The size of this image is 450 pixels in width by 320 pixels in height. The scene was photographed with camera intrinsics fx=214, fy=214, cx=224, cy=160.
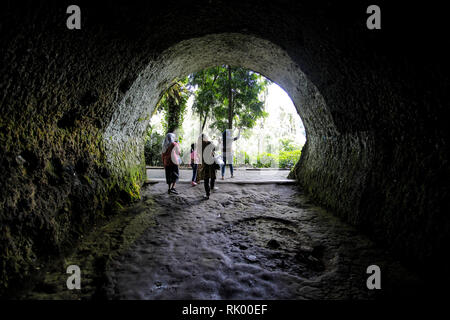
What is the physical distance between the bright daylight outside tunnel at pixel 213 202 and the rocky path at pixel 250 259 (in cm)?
2

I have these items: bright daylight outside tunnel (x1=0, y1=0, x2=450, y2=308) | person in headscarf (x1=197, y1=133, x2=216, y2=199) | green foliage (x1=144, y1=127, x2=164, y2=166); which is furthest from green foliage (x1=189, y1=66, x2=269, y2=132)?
bright daylight outside tunnel (x1=0, y1=0, x2=450, y2=308)

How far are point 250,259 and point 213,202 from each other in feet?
8.46

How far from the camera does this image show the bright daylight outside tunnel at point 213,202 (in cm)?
233

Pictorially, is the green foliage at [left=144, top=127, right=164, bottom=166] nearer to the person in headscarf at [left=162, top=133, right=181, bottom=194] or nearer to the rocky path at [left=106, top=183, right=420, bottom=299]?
the person in headscarf at [left=162, top=133, right=181, bottom=194]

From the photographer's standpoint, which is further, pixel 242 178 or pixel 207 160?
pixel 242 178

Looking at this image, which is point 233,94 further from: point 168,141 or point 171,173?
point 171,173

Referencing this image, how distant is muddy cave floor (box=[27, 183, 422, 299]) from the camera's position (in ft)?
7.85

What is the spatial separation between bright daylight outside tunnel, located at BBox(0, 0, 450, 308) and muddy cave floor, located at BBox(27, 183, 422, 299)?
0.02m

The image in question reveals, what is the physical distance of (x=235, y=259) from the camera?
10.2ft

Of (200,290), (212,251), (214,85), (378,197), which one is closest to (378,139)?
(378,197)

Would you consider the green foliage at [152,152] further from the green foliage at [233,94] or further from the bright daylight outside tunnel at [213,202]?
the bright daylight outside tunnel at [213,202]

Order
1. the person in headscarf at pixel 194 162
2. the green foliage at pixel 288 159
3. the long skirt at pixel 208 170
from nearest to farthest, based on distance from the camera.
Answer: the long skirt at pixel 208 170, the person in headscarf at pixel 194 162, the green foliage at pixel 288 159

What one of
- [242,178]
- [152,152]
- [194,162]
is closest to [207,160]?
[194,162]

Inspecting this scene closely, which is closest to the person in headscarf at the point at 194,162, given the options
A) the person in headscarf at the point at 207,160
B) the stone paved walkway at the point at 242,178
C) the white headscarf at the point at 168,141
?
the stone paved walkway at the point at 242,178
